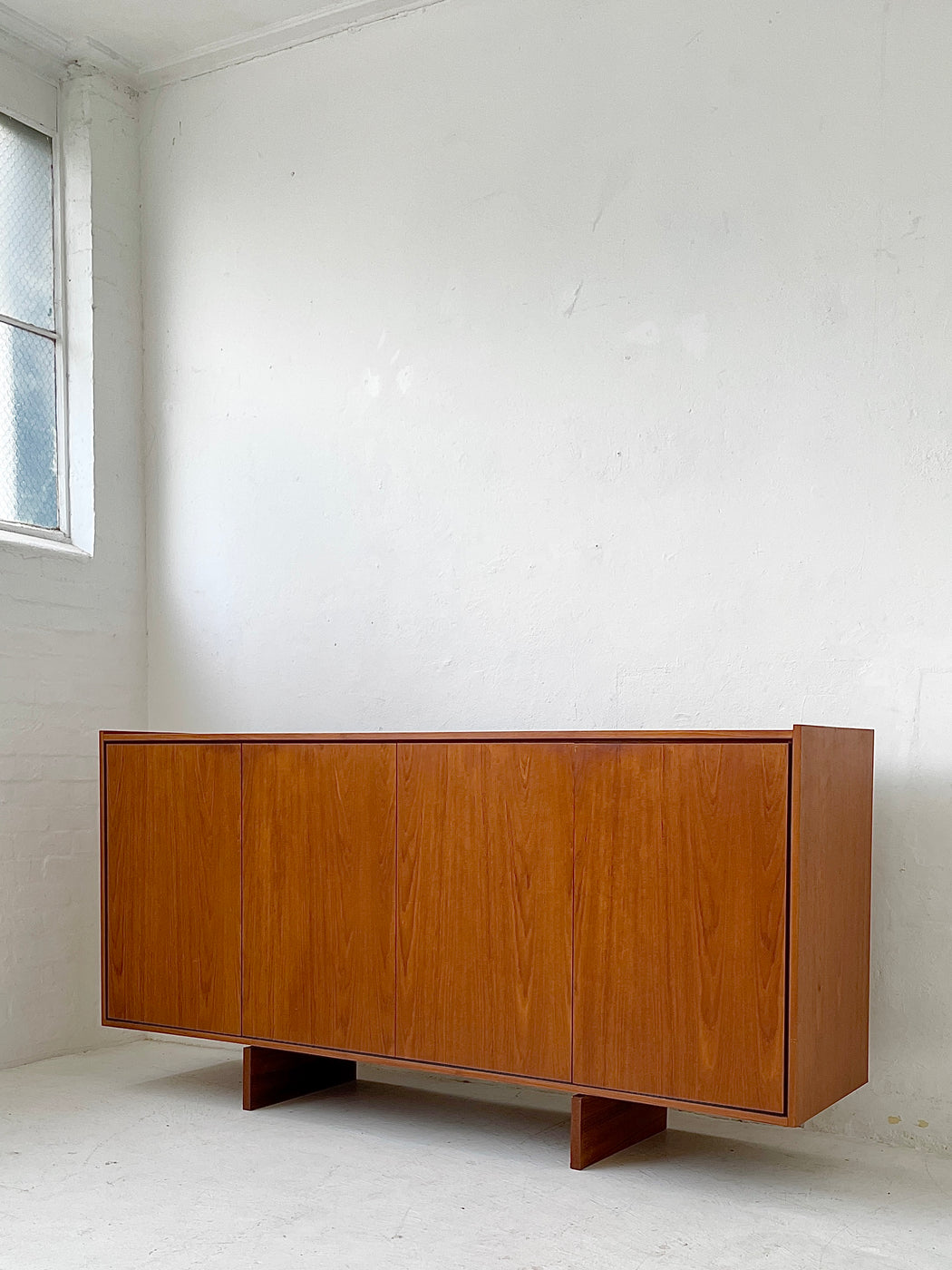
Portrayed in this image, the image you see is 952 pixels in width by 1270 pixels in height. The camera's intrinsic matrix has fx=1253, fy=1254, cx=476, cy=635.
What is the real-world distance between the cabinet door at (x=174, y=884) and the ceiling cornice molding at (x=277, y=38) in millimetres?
2330

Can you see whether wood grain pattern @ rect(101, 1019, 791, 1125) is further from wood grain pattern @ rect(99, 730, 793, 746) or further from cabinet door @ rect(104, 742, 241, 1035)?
wood grain pattern @ rect(99, 730, 793, 746)

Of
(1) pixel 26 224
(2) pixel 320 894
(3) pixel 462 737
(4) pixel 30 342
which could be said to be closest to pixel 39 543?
(4) pixel 30 342

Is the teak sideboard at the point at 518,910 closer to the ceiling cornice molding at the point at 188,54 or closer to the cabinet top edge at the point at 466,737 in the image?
the cabinet top edge at the point at 466,737

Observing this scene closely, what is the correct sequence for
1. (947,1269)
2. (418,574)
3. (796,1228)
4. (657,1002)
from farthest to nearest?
(418,574)
(657,1002)
(796,1228)
(947,1269)

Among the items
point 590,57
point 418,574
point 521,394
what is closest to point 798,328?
point 521,394

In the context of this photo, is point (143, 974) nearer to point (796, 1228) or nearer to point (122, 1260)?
point (122, 1260)

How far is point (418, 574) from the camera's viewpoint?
3795mm

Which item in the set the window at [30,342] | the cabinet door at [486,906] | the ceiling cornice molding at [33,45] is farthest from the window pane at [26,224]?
the cabinet door at [486,906]

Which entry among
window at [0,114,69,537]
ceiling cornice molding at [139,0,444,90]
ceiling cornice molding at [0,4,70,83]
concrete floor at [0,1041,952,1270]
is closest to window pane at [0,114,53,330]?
window at [0,114,69,537]

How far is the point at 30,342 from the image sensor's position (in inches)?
165

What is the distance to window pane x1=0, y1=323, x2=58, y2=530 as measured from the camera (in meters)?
4.08

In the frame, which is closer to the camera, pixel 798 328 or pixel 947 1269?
pixel 947 1269

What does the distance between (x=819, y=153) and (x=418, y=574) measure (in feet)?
5.24

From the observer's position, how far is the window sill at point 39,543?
391 cm
